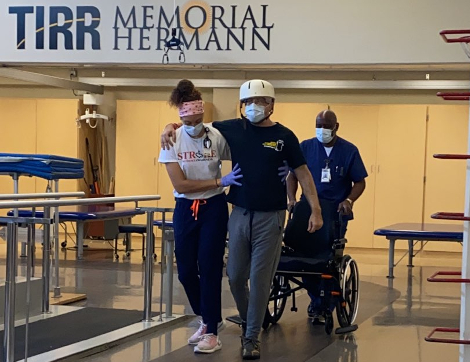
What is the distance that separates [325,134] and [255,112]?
1.28 metres

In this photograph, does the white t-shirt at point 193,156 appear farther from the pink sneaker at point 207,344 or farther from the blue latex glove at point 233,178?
the pink sneaker at point 207,344

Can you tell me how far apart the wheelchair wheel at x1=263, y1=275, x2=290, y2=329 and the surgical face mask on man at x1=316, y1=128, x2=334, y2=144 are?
1.00m

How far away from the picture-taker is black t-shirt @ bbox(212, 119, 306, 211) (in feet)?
14.4

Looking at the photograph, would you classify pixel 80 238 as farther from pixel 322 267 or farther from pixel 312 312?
pixel 322 267

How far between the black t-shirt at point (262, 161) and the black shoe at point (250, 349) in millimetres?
743

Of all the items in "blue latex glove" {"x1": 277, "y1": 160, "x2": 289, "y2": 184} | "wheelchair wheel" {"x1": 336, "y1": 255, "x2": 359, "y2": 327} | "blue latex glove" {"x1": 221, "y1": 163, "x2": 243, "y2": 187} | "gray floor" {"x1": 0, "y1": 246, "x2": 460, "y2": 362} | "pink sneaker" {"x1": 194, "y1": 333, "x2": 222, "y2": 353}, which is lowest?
"gray floor" {"x1": 0, "y1": 246, "x2": 460, "y2": 362}

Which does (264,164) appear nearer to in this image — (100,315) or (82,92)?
(100,315)

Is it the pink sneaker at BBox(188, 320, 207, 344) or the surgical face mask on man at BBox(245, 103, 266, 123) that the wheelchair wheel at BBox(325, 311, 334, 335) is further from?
the surgical face mask on man at BBox(245, 103, 266, 123)

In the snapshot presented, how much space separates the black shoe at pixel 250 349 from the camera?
445cm

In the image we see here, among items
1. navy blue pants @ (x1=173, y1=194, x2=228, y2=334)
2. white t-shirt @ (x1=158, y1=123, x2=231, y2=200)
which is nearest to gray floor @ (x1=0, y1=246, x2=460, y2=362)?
navy blue pants @ (x1=173, y1=194, x2=228, y2=334)

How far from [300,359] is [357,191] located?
150cm

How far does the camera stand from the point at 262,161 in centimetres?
440

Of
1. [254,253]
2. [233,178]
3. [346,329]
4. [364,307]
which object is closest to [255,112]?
[233,178]

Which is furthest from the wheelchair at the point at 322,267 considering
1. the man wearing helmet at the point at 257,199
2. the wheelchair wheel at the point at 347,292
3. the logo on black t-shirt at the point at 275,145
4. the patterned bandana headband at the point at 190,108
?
the patterned bandana headband at the point at 190,108
